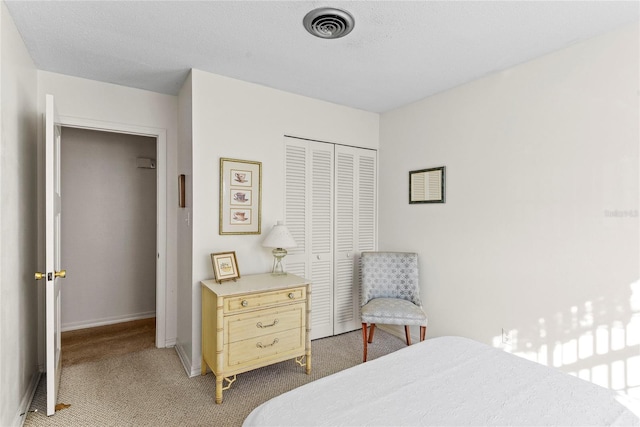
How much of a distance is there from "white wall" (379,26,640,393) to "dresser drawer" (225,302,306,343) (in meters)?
1.39

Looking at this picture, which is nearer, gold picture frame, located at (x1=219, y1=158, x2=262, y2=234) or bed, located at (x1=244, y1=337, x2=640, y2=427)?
bed, located at (x1=244, y1=337, x2=640, y2=427)

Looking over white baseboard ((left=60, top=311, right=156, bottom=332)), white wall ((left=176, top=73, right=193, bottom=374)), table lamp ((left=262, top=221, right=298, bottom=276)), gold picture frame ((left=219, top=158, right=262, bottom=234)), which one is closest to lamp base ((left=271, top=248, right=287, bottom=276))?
table lamp ((left=262, top=221, right=298, bottom=276))

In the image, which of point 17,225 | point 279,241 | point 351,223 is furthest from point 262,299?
point 17,225

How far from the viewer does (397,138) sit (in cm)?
347

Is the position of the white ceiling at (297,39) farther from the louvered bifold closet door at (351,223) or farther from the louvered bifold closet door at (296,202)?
the louvered bifold closet door at (351,223)

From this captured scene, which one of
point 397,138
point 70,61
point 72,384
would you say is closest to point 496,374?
point 397,138

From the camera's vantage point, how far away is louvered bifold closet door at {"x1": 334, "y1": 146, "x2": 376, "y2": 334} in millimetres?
3418

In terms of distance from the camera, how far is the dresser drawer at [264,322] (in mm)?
2254

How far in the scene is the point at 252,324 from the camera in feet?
7.67

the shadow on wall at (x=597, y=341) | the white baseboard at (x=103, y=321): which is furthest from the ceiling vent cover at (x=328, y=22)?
the white baseboard at (x=103, y=321)

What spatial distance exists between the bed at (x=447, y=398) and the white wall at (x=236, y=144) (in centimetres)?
165

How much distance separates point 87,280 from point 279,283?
263cm

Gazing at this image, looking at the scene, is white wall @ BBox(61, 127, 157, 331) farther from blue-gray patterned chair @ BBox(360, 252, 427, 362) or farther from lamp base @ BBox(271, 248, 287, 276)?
blue-gray patterned chair @ BBox(360, 252, 427, 362)

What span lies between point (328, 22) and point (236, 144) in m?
1.30
